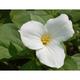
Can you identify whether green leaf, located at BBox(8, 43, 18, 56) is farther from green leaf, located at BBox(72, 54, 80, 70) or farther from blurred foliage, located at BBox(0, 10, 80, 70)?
green leaf, located at BBox(72, 54, 80, 70)

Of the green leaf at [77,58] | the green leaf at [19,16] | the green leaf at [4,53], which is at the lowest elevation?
the green leaf at [77,58]

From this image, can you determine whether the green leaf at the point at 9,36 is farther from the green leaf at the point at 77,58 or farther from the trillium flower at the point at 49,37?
the green leaf at the point at 77,58

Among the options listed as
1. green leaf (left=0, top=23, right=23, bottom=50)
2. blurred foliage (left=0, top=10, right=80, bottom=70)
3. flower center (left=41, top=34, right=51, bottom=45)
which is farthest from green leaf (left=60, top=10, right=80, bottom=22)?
green leaf (left=0, top=23, right=23, bottom=50)

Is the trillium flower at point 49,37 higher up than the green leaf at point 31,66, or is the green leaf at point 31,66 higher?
the trillium flower at point 49,37

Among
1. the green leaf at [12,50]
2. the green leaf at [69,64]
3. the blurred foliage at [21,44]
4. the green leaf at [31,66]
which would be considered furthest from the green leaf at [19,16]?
the green leaf at [69,64]

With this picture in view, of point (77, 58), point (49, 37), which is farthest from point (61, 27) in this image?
point (77, 58)
